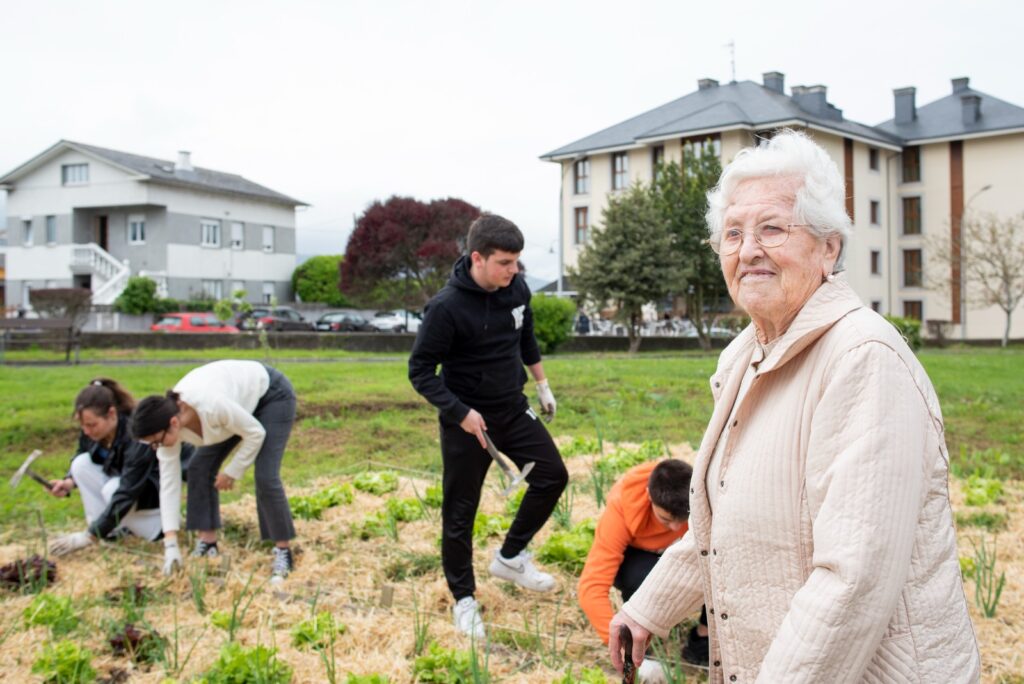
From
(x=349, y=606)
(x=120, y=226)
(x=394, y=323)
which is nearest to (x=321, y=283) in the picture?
(x=120, y=226)

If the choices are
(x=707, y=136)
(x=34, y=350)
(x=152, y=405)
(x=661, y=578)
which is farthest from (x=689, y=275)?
(x=661, y=578)

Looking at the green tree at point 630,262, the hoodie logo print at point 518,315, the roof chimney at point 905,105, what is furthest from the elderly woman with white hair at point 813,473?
the roof chimney at point 905,105

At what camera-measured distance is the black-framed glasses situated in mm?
1898

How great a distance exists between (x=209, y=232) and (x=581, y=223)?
62.8ft

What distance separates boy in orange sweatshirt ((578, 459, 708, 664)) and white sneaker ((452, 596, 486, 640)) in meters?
0.57

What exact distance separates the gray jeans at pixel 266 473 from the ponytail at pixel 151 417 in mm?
624

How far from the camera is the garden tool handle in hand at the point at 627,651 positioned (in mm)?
2375

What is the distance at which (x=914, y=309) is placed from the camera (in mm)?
44812

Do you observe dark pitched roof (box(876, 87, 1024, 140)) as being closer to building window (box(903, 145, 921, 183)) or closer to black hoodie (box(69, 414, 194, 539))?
building window (box(903, 145, 921, 183))

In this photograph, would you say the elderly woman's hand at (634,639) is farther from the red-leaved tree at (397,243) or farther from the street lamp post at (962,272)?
the street lamp post at (962,272)

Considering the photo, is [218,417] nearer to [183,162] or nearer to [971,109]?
[971,109]

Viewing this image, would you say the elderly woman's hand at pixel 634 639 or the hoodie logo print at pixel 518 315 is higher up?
the hoodie logo print at pixel 518 315

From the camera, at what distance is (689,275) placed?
30.6m

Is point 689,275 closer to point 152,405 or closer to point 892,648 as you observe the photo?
point 152,405
